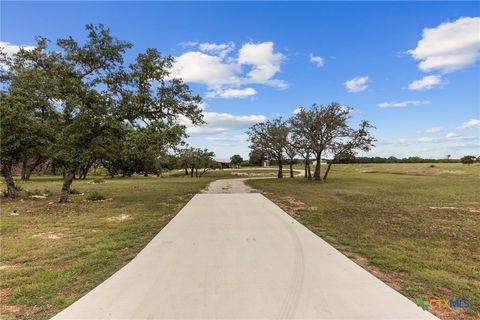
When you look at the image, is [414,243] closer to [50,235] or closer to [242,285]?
[242,285]

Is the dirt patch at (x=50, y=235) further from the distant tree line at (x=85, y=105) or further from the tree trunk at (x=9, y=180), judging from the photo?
the tree trunk at (x=9, y=180)

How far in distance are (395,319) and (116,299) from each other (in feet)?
10.8

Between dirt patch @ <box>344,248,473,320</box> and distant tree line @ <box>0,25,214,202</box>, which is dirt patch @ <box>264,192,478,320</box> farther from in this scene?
distant tree line @ <box>0,25,214,202</box>

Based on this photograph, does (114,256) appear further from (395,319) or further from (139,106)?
(139,106)

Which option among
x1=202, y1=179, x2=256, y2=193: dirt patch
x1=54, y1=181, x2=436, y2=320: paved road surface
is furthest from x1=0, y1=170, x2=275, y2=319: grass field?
x1=202, y1=179, x2=256, y2=193: dirt patch

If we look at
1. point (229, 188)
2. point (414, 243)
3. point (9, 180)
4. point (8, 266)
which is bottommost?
point (414, 243)

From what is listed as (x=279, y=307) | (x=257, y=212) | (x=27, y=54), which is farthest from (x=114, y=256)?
(x=27, y=54)
